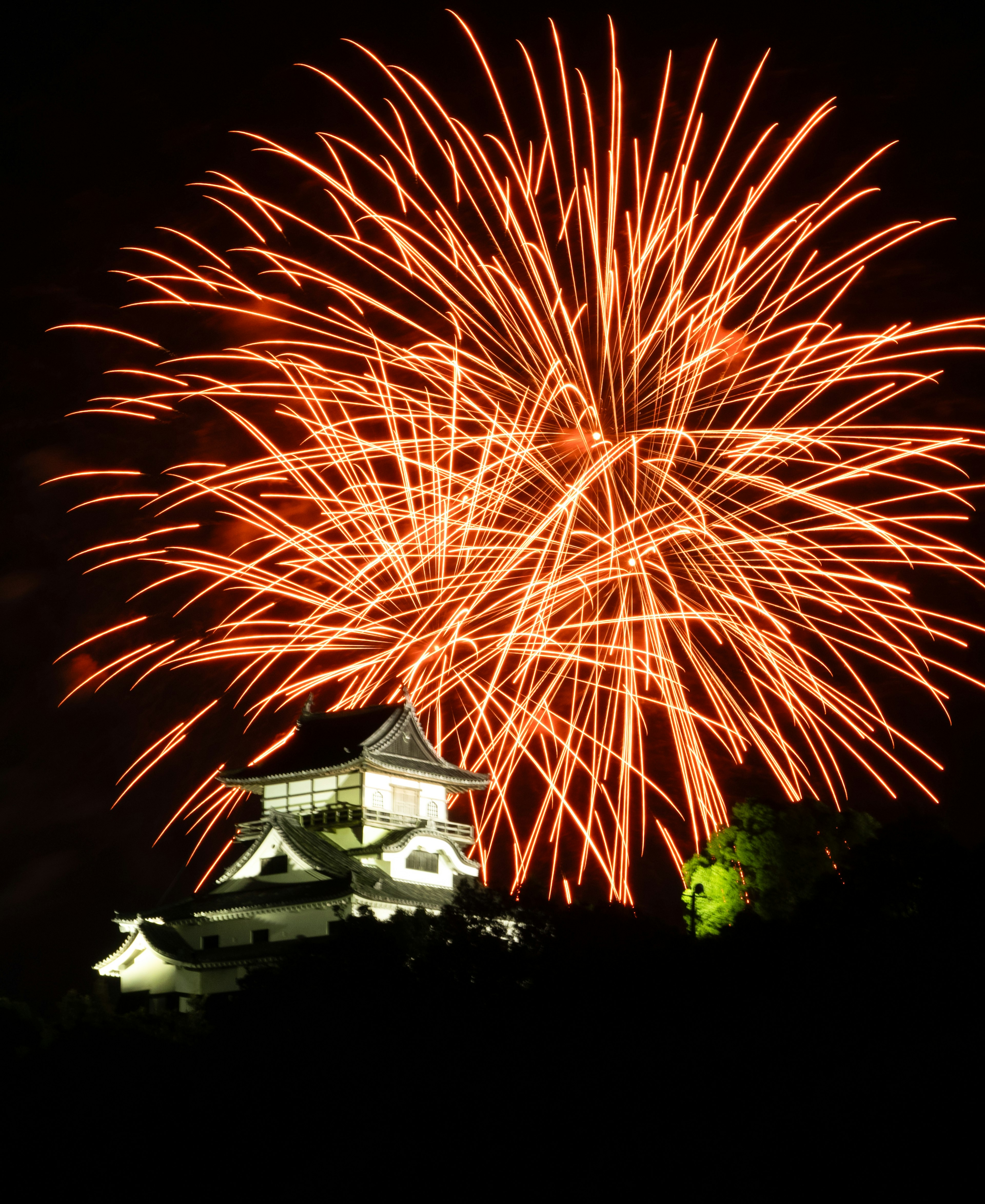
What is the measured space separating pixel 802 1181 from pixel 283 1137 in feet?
23.5

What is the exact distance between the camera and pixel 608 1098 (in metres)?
17.3

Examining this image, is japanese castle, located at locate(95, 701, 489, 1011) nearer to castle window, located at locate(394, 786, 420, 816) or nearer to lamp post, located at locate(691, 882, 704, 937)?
castle window, located at locate(394, 786, 420, 816)

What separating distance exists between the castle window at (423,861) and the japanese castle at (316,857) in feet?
0.13

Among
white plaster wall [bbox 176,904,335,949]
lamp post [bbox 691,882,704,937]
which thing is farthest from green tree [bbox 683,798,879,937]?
lamp post [bbox 691,882,704,937]

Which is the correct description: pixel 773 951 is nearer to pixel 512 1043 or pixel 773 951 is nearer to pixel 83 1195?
pixel 512 1043

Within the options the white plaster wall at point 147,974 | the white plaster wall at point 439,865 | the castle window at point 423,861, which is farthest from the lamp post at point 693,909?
the white plaster wall at point 147,974

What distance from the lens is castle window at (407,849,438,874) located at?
1437 inches

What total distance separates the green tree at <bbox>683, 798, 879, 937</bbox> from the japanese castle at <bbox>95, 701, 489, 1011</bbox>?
694cm

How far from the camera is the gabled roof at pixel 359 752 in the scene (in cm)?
3762

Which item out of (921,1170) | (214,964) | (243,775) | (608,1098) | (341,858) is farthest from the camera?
(243,775)

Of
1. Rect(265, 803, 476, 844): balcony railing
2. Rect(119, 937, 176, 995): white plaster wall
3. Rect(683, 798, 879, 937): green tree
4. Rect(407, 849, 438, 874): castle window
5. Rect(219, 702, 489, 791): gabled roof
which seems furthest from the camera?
Rect(219, 702, 489, 791): gabled roof

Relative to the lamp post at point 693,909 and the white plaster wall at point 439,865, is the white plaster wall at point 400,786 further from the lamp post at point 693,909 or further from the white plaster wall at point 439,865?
the lamp post at point 693,909

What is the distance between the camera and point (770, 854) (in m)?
35.6

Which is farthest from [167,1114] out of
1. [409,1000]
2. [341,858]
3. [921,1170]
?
[341,858]
